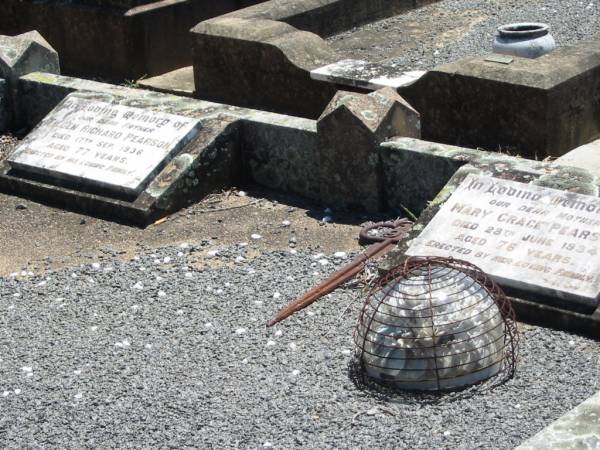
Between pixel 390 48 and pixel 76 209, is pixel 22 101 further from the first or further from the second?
pixel 390 48

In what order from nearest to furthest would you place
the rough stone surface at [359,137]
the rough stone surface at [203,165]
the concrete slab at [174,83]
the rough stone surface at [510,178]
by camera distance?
1. the rough stone surface at [510,178]
2. the rough stone surface at [359,137]
3. the rough stone surface at [203,165]
4. the concrete slab at [174,83]

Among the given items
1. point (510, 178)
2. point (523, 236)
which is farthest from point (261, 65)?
point (523, 236)

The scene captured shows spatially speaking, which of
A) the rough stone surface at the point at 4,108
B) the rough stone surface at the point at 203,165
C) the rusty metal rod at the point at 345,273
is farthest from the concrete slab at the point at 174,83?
the rusty metal rod at the point at 345,273

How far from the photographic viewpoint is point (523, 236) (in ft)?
22.6

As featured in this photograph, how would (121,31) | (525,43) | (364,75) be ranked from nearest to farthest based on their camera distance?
1. (364,75)
2. (525,43)
3. (121,31)

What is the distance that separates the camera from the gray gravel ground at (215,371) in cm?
583

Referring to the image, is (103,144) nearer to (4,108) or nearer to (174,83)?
(4,108)

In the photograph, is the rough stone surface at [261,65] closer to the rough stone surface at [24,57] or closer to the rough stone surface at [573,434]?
the rough stone surface at [24,57]

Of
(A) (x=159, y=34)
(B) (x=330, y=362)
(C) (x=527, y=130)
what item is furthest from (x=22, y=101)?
(B) (x=330, y=362)

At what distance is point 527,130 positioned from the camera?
866cm

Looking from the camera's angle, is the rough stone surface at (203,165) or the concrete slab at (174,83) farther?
the concrete slab at (174,83)

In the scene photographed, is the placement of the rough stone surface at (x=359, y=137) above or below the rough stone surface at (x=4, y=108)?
above

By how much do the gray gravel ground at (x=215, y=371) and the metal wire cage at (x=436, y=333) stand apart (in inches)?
5.2

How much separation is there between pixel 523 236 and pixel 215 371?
179cm
